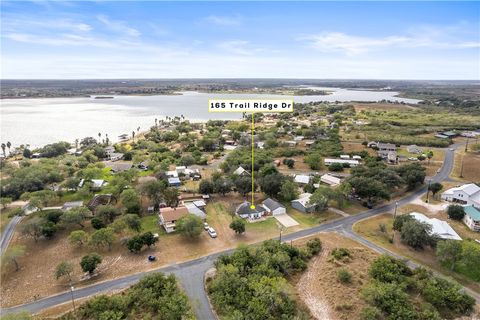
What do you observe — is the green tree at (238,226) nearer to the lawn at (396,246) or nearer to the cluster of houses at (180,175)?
the lawn at (396,246)

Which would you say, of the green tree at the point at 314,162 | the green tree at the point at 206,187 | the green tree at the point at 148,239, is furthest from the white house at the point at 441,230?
the green tree at the point at 148,239

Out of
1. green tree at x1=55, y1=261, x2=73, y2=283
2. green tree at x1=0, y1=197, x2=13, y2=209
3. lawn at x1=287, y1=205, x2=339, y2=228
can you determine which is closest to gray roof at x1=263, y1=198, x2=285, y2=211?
lawn at x1=287, y1=205, x2=339, y2=228

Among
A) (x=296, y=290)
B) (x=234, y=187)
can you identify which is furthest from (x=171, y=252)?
(x=234, y=187)

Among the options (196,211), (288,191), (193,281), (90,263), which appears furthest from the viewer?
(288,191)

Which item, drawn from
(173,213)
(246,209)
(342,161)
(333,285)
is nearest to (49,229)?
(173,213)

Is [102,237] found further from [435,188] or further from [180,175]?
[435,188]

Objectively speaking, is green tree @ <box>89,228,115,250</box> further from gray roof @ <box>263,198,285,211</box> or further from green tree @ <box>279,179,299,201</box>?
green tree @ <box>279,179,299,201</box>
